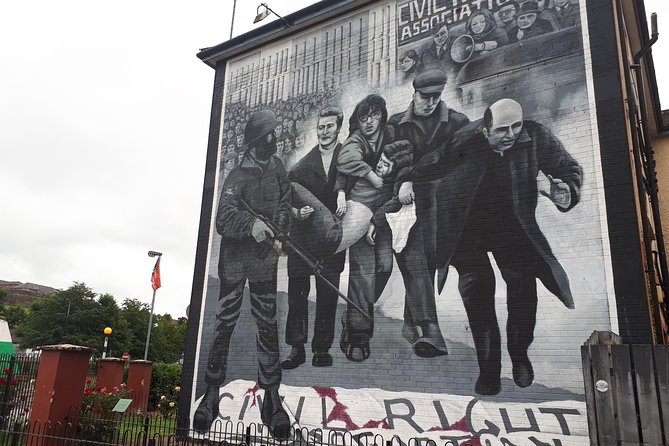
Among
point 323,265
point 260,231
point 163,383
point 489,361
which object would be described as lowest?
point 163,383

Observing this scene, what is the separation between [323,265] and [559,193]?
4620 millimetres

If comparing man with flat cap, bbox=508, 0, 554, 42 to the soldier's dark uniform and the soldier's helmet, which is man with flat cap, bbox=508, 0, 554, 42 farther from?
the soldier's helmet

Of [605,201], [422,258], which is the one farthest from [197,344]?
[605,201]

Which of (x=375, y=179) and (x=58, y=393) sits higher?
(x=375, y=179)

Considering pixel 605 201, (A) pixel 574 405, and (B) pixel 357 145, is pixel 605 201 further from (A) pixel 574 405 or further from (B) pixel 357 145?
(B) pixel 357 145

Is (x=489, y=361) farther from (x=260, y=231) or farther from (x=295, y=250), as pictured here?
(x=260, y=231)

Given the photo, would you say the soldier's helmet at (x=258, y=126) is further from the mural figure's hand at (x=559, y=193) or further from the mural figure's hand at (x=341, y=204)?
the mural figure's hand at (x=559, y=193)

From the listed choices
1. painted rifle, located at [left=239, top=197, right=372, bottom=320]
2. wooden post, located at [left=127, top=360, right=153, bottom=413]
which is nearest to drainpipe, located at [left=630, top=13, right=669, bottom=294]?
painted rifle, located at [left=239, top=197, right=372, bottom=320]

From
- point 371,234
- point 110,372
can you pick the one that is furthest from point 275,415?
point 110,372

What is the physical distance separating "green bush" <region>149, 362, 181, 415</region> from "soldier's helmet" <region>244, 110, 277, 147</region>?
1103 centimetres

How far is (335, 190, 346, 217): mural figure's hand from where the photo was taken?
35.0ft

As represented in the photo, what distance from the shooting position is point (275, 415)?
1033 centimetres

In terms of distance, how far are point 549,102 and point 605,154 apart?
134cm

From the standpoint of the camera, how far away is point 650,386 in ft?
15.7
